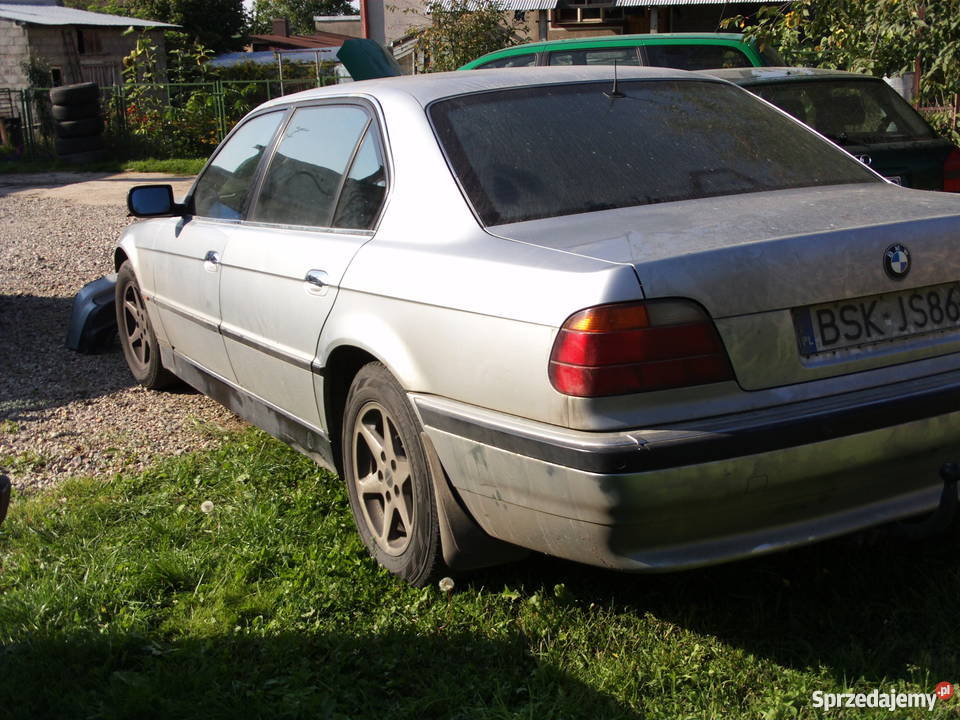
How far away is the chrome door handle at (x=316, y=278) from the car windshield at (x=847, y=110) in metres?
4.22

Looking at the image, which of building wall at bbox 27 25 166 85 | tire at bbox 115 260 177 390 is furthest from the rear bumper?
building wall at bbox 27 25 166 85

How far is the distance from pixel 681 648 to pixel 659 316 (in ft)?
3.32

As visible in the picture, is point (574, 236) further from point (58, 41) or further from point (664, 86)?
point (58, 41)

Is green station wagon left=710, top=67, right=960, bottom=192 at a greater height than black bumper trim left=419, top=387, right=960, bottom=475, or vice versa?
green station wagon left=710, top=67, right=960, bottom=192

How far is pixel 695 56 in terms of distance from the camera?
10203 millimetres

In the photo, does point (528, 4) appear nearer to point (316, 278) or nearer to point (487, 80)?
point (487, 80)

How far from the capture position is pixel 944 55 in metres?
8.59

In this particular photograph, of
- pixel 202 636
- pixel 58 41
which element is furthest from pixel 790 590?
pixel 58 41

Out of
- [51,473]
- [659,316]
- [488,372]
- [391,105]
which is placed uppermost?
[391,105]

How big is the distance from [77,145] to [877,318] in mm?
22107

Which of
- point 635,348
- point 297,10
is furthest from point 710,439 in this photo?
point 297,10

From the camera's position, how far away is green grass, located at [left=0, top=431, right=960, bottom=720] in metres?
2.90
